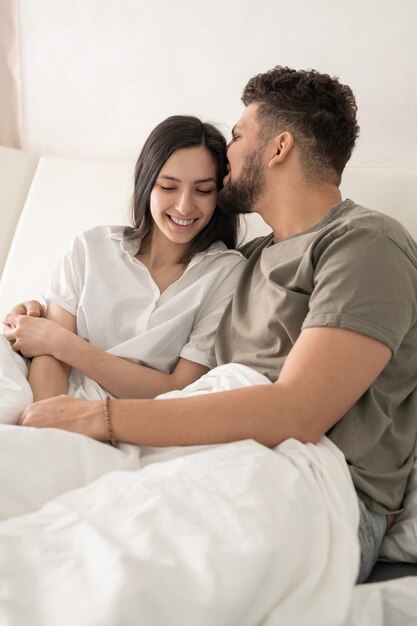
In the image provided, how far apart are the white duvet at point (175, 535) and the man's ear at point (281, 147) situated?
628 millimetres

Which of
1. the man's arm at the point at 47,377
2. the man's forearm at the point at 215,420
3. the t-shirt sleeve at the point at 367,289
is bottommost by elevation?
the man's arm at the point at 47,377

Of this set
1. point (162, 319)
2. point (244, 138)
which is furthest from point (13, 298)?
point (244, 138)

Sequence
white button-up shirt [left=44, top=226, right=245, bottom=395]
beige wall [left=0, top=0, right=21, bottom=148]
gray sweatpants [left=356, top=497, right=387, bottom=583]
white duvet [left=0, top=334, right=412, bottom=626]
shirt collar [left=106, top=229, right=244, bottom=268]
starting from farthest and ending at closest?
beige wall [left=0, top=0, right=21, bottom=148] → shirt collar [left=106, top=229, right=244, bottom=268] → white button-up shirt [left=44, top=226, right=245, bottom=395] → gray sweatpants [left=356, top=497, right=387, bottom=583] → white duvet [left=0, top=334, right=412, bottom=626]

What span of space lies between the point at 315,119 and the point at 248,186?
7.5 inches

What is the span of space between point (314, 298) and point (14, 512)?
57 cm

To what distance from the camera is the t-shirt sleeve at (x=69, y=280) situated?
1.64 meters

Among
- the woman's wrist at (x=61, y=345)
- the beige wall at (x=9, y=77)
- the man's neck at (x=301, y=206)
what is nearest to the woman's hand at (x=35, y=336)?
the woman's wrist at (x=61, y=345)

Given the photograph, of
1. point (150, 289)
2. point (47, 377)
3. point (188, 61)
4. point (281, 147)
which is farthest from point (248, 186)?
point (188, 61)

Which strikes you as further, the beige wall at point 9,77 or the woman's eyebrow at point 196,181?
the beige wall at point 9,77

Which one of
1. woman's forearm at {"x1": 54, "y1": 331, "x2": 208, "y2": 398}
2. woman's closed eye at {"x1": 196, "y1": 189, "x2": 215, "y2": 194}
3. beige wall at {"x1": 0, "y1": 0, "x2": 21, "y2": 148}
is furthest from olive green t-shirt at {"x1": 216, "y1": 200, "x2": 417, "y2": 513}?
beige wall at {"x1": 0, "y1": 0, "x2": 21, "y2": 148}

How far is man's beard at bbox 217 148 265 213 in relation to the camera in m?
1.51

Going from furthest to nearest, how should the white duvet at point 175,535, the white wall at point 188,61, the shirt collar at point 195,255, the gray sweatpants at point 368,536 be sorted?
the white wall at point 188,61
the shirt collar at point 195,255
the gray sweatpants at point 368,536
the white duvet at point 175,535

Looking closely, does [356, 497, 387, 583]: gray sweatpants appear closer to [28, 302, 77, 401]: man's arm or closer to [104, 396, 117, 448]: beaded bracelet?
[104, 396, 117, 448]: beaded bracelet

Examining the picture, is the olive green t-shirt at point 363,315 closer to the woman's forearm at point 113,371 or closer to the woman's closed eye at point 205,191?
the woman's forearm at point 113,371
